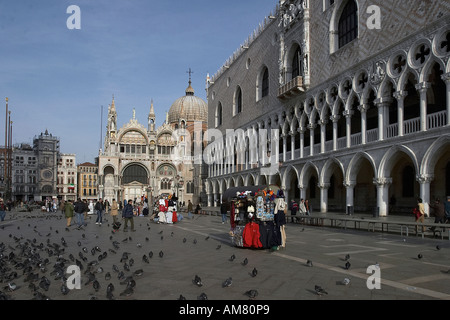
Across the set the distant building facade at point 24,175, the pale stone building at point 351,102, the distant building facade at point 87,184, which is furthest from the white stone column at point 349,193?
the distant building facade at point 24,175

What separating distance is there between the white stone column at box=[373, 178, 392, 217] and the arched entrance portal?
50.4 metres

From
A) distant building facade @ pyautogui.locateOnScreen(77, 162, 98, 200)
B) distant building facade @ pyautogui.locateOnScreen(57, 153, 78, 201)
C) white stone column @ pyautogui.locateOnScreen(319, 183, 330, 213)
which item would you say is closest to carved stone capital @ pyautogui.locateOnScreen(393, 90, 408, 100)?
white stone column @ pyautogui.locateOnScreen(319, 183, 330, 213)

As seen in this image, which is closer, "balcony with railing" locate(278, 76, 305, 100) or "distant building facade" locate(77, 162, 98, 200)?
"balcony with railing" locate(278, 76, 305, 100)

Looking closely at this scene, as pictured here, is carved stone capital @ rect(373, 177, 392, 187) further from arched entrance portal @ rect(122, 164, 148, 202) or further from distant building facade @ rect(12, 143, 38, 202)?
distant building facade @ rect(12, 143, 38, 202)

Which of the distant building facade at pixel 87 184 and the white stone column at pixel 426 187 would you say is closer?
the white stone column at pixel 426 187

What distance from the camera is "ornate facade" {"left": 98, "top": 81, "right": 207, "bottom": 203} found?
6662 cm

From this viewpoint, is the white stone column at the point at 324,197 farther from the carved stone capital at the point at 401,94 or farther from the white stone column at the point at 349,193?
Answer: the carved stone capital at the point at 401,94

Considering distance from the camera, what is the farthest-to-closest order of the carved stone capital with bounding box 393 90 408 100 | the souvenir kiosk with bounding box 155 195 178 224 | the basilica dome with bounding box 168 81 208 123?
the basilica dome with bounding box 168 81 208 123
the souvenir kiosk with bounding box 155 195 178 224
the carved stone capital with bounding box 393 90 408 100

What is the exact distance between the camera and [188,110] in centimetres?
8181

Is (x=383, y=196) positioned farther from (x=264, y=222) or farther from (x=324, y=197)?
(x=264, y=222)

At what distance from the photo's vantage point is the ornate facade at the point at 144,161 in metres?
66.6

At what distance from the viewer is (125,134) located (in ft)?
229

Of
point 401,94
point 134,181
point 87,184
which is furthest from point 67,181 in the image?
point 401,94

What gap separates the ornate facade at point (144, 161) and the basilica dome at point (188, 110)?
20.0 ft
